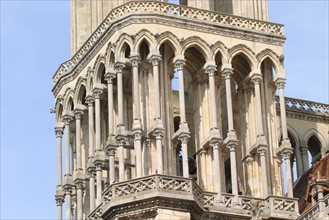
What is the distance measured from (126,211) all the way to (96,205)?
388 cm

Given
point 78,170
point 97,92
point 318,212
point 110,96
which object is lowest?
point 318,212

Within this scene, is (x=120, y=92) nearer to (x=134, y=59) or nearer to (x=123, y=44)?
(x=134, y=59)

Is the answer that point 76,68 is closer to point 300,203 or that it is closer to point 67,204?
point 67,204

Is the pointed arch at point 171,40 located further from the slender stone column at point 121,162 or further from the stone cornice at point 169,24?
the slender stone column at point 121,162

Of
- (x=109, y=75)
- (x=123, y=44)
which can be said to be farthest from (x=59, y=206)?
(x=123, y=44)

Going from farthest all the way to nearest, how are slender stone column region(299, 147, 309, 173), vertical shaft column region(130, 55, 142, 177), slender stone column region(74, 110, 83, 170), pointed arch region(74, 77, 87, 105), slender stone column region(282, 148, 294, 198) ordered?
slender stone column region(299, 147, 309, 173) → pointed arch region(74, 77, 87, 105) → slender stone column region(74, 110, 83, 170) → slender stone column region(282, 148, 294, 198) → vertical shaft column region(130, 55, 142, 177)

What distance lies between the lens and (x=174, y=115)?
65.2m

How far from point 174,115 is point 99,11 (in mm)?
5171

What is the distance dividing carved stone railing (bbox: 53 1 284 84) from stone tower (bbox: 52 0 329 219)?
0.05m

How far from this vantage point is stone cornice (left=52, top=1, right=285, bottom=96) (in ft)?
205

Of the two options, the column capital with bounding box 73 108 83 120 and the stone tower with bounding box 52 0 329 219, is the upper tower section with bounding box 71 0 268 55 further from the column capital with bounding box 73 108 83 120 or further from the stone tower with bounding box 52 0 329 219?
the column capital with bounding box 73 108 83 120

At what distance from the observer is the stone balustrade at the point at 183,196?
193 ft

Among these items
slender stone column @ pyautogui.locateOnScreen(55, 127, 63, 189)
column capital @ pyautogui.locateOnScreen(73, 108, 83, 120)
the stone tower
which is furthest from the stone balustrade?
column capital @ pyautogui.locateOnScreen(73, 108, 83, 120)

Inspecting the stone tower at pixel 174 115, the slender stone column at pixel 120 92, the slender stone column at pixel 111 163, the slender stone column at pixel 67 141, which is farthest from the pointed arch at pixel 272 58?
the slender stone column at pixel 67 141
